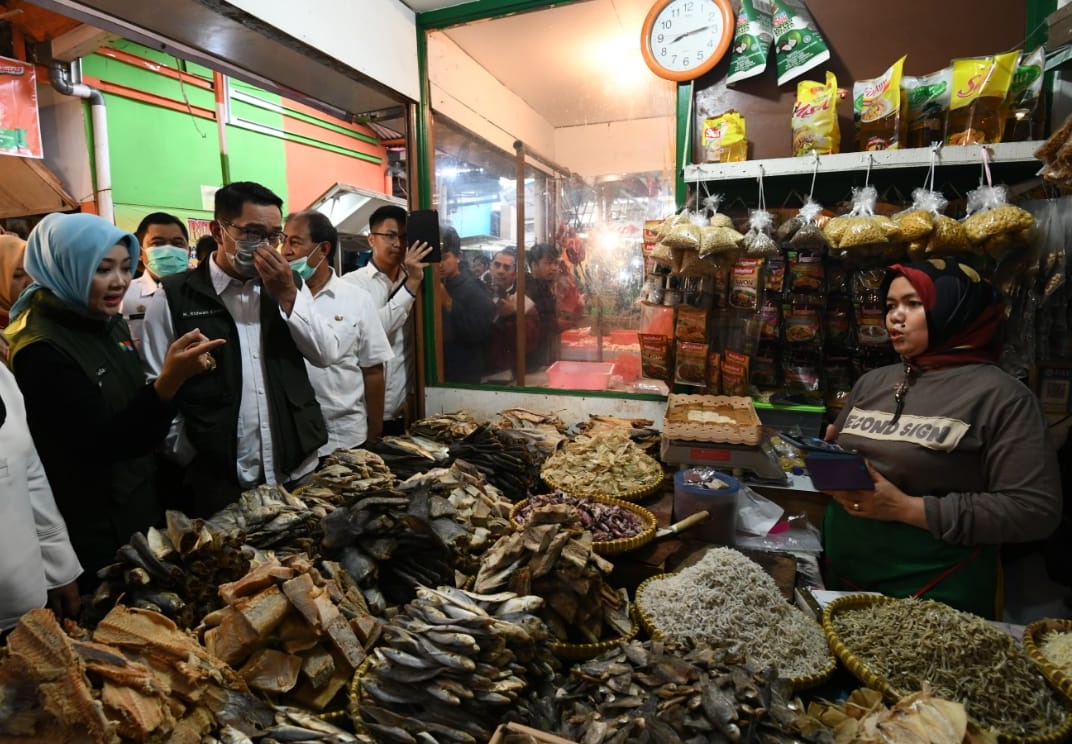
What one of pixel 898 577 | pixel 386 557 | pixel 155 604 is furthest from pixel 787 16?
pixel 155 604

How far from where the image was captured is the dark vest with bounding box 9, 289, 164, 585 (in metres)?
1.65

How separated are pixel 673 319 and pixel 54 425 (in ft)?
9.19

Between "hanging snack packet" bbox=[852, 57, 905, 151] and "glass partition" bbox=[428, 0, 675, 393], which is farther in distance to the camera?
"glass partition" bbox=[428, 0, 675, 393]

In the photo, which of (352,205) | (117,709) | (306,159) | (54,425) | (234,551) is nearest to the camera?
(117,709)

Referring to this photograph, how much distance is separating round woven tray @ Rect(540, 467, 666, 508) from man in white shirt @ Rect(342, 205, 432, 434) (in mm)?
1648

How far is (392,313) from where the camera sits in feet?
11.6

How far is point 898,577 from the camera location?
1.86 m

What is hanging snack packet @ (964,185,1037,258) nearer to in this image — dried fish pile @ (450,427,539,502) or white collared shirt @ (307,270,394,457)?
dried fish pile @ (450,427,539,502)

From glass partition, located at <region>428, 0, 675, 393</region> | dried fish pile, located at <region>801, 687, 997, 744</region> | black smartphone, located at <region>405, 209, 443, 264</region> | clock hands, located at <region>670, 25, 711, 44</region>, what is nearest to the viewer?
dried fish pile, located at <region>801, 687, 997, 744</region>

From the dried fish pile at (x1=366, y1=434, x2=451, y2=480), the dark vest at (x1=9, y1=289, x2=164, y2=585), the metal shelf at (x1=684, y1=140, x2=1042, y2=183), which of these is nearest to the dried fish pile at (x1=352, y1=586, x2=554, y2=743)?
the dark vest at (x1=9, y1=289, x2=164, y2=585)

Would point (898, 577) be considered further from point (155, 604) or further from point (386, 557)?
point (155, 604)

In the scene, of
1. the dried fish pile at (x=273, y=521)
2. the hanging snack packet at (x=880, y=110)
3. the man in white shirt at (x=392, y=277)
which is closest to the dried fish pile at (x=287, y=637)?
the dried fish pile at (x=273, y=521)

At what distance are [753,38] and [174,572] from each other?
355 cm

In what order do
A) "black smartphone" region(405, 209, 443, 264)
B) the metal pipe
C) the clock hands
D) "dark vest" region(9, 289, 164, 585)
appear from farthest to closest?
the metal pipe
"black smartphone" region(405, 209, 443, 264)
the clock hands
"dark vest" region(9, 289, 164, 585)
